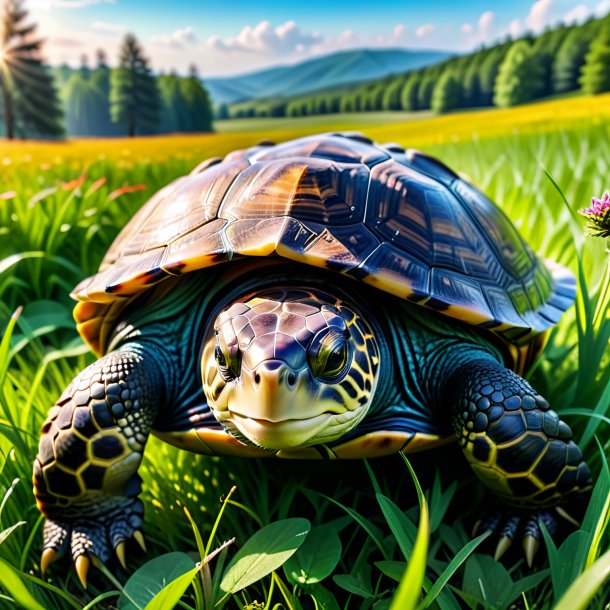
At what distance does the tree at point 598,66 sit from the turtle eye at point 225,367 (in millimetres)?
7382

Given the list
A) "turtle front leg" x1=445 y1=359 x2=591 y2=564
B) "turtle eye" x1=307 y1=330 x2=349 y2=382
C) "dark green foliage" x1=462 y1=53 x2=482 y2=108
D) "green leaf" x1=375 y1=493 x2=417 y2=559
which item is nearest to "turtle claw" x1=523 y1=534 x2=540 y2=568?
"turtle front leg" x1=445 y1=359 x2=591 y2=564

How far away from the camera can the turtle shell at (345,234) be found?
134 centimetres

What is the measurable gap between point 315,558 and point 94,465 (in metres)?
0.51

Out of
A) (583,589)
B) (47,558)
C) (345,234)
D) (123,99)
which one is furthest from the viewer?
(123,99)

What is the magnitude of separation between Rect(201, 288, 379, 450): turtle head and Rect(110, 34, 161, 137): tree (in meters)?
6.20

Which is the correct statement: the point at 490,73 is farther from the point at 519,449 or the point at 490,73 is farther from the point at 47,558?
the point at 47,558

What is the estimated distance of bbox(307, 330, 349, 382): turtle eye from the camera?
1.09m

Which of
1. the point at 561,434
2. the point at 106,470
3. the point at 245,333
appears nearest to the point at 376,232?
the point at 245,333

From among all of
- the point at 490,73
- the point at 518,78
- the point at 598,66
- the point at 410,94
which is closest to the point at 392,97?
the point at 410,94

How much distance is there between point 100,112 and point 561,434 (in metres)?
6.76

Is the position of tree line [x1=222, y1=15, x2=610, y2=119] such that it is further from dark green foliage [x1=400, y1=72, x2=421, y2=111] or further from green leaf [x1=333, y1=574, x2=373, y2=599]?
green leaf [x1=333, y1=574, x2=373, y2=599]

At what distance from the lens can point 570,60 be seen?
7227 millimetres

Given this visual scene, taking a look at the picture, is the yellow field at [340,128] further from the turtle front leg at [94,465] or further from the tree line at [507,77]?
the turtle front leg at [94,465]

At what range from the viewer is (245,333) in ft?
3.70
